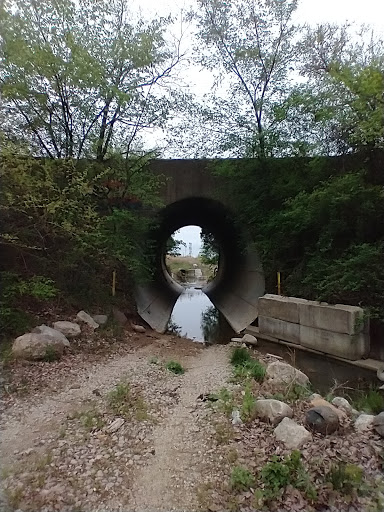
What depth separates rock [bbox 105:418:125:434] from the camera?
3.41 meters

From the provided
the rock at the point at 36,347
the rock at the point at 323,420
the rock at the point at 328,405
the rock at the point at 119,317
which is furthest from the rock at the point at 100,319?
the rock at the point at 323,420

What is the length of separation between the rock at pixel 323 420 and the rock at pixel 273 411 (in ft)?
0.73

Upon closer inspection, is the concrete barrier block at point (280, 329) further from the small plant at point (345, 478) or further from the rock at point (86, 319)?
the small plant at point (345, 478)

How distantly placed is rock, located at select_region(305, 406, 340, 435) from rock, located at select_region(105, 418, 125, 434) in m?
1.96

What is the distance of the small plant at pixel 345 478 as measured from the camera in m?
2.51

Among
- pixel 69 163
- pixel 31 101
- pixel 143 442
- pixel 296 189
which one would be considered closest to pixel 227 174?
pixel 296 189

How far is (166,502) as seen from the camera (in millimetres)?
2467

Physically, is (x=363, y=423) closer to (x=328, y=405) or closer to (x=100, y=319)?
(x=328, y=405)

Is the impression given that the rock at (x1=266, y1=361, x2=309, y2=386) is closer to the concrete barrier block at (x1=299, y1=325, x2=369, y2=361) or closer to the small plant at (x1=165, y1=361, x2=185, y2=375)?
the small plant at (x1=165, y1=361, x2=185, y2=375)

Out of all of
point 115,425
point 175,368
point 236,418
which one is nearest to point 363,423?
point 236,418

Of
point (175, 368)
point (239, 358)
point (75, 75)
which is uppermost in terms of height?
point (75, 75)

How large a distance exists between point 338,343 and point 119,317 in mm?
5394

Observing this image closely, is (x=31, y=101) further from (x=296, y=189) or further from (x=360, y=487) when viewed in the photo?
(x=360, y=487)

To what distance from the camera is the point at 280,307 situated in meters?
8.88
